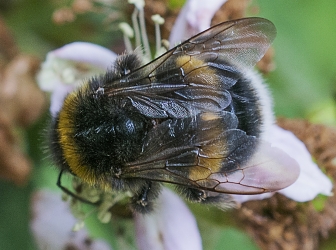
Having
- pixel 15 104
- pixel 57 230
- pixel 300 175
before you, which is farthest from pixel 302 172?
pixel 15 104

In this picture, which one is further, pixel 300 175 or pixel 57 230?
pixel 57 230

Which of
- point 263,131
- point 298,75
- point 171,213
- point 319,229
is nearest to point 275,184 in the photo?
point 263,131

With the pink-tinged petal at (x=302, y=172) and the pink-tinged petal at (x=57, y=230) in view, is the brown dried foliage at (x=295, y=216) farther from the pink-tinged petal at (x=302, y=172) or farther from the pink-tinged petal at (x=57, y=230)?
the pink-tinged petal at (x=57, y=230)

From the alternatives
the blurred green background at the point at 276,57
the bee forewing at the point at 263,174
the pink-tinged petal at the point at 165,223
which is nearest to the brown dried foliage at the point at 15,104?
the blurred green background at the point at 276,57

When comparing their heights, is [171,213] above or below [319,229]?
above

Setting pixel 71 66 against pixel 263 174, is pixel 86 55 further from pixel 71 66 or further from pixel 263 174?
pixel 263 174

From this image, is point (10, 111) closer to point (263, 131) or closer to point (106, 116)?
point (106, 116)

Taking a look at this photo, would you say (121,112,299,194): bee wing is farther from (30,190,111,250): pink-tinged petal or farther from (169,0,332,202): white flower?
(30,190,111,250): pink-tinged petal
